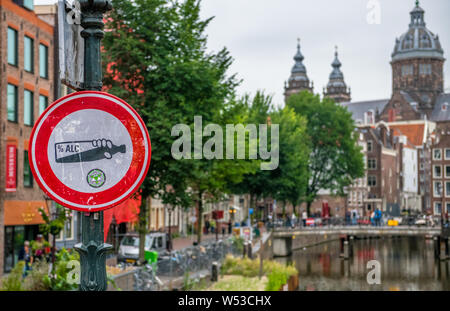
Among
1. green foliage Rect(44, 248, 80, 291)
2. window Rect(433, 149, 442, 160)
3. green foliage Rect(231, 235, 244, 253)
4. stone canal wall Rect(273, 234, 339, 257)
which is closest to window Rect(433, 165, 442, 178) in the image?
window Rect(433, 149, 442, 160)

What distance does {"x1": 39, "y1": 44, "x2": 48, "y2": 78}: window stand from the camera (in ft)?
124

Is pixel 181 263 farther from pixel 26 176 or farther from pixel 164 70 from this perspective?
pixel 26 176

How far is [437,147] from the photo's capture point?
10250cm

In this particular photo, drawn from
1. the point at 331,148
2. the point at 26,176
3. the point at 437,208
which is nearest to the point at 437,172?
the point at 437,208

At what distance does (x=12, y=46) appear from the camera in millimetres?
34156

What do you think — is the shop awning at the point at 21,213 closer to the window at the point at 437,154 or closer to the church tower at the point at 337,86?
the window at the point at 437,154

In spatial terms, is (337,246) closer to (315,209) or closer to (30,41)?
(315,209)

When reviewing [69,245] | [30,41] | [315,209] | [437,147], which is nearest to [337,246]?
[315,209]

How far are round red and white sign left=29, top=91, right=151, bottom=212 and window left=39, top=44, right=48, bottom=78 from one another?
35207 millimetres

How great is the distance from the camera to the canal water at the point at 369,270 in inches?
1933

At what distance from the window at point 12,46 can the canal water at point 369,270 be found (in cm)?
2103

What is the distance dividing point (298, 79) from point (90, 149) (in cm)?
17056

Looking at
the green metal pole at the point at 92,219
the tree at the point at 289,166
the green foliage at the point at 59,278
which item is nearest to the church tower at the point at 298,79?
the tree at the point at 289,166
